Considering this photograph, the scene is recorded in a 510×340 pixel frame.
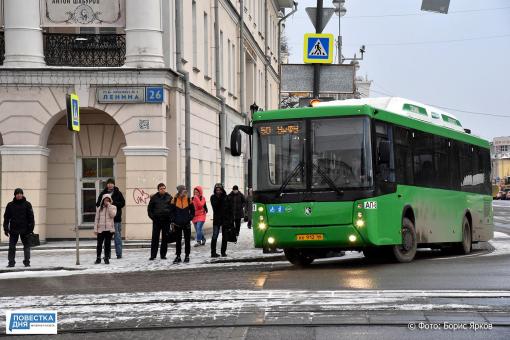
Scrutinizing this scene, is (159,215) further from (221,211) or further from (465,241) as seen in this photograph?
(465,241)

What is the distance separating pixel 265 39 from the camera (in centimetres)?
5138

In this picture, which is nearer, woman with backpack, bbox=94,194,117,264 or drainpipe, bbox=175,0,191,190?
woman with backpack, bbox=94,194,117,264

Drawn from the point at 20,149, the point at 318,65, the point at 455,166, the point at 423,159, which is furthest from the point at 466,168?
the point at 20,149

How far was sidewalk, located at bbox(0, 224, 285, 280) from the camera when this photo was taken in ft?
61.8

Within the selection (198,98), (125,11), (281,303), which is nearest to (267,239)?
(281,303)

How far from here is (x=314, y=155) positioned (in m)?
16.9

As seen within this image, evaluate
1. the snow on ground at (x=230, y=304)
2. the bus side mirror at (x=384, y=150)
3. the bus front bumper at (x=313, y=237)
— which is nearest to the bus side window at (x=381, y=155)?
the bus side mirror at (x=384, y=150)

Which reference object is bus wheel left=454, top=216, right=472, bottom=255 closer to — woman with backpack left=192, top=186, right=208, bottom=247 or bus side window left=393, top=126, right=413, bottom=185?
bus side window left=393, top=126, right=413, bottom=185

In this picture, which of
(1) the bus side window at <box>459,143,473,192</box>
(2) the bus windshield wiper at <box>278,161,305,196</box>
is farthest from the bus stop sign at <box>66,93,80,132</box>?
(1) the bus side window at <box>459,143,473,192</box>

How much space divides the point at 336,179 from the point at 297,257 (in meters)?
2.68

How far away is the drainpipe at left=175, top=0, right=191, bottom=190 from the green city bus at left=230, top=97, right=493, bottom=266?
9.40 meters

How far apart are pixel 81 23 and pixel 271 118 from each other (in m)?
10.5

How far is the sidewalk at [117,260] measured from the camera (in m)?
18.8

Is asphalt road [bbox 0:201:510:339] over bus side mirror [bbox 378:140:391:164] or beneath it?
beneath
